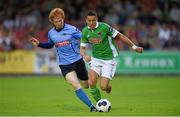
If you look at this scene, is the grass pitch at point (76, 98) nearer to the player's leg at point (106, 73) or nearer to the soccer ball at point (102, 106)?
the soccer ball at point (102, 106)

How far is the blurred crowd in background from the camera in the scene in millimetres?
29375

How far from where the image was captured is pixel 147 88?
2275 centimetres

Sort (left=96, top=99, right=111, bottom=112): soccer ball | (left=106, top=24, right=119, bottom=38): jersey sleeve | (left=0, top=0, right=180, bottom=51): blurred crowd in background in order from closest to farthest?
(left=96, top=99, right=111, bottom=112): soccer ball, (left=106, top=24, right=119, bottom=38): jersey sleeve, (left=0, top=0, right=180, bottom=51): blurred crowd in background

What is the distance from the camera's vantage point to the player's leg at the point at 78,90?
1472 centimetres

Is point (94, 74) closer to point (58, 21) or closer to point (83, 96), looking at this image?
point (83, 96)

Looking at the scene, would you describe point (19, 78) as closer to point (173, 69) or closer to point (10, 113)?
point (173, 69)

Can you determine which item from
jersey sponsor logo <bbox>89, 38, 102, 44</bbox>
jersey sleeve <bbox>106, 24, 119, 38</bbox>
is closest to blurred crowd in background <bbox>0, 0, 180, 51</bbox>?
jersey sponsor logo <bbox>89, 38, 102, 44</bbox>

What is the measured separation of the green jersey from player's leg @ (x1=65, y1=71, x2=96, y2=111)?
83cm

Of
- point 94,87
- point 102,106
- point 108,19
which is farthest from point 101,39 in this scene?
point 108,19

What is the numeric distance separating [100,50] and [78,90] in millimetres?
1333

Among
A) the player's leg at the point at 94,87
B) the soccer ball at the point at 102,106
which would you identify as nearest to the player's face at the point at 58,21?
the player's leg at the point at 94,87

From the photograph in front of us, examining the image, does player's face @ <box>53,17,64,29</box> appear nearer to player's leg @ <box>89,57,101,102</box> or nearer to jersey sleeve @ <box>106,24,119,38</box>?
jersey sleeve @ <box>106,24,119,38</box>

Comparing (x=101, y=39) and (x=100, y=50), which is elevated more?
(x=101, y=39)

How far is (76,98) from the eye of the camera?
18.9 meters
